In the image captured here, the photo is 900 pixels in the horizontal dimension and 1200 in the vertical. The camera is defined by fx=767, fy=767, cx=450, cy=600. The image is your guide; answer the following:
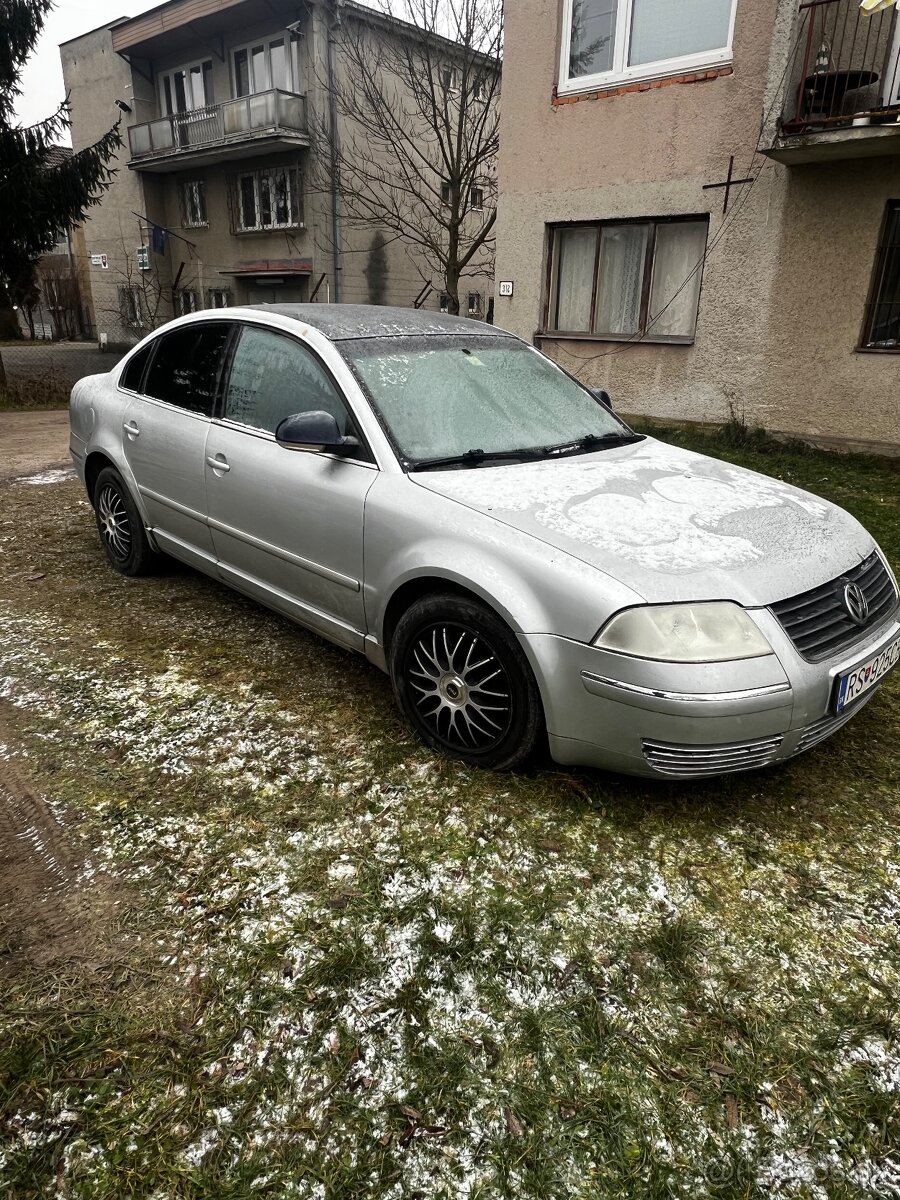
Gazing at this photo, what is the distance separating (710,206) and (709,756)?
8794mm

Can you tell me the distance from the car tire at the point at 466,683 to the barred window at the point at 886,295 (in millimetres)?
7652

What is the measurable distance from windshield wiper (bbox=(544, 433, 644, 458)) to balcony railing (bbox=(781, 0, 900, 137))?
6111 mm

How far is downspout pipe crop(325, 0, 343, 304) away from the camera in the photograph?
59.7ft

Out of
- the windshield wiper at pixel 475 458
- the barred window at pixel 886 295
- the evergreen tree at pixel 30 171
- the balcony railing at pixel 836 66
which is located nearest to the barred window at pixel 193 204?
the evergreen tree at pixel 30 171

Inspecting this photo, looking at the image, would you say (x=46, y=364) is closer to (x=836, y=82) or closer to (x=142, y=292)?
(x=142, y=292)

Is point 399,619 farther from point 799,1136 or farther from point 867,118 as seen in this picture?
point 867,118

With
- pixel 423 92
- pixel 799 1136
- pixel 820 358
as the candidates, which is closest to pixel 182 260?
pixel 423 92

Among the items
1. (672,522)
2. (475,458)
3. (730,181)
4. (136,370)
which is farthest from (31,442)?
(672,522)

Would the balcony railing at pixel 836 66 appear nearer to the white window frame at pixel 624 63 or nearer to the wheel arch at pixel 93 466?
the white window frame at pixel 624 63

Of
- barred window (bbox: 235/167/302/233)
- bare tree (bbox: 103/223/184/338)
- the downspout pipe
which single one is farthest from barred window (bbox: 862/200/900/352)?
bare tree (bbox: 103/223/184/338)

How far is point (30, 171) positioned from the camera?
43.3 ft

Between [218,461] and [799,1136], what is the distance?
10.6 feet

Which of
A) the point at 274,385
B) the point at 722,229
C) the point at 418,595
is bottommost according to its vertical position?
the point at 418,595

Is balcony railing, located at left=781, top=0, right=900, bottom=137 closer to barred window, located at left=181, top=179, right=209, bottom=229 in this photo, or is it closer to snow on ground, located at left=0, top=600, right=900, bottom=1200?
snow on ground, located at left=0, top=600, right=900, bottom=1200
